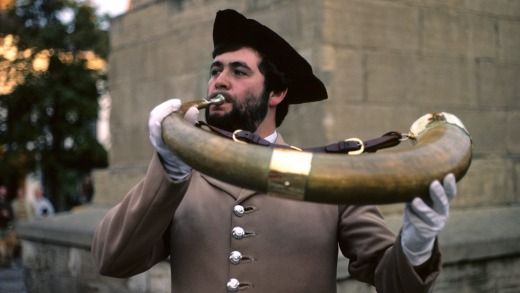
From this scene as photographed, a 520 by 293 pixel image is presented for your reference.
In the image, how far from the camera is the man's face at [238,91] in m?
2.28

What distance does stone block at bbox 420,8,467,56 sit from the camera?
452 cm

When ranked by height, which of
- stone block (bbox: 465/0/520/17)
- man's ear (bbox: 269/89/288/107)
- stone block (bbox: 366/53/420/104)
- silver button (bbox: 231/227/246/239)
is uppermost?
stone block (bbox: 465/0/520/17)

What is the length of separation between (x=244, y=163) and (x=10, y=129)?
1981 centimetres

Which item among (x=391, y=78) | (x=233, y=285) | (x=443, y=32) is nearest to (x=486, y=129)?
(x=443, y=32)

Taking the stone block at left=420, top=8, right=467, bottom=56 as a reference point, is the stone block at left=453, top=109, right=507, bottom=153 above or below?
below

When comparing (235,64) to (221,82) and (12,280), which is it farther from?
(12,280)

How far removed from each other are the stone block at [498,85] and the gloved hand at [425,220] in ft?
10.2

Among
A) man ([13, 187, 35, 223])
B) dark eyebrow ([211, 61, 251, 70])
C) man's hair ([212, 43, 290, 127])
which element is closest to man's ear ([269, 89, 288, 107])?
man's hair ([212, 43, 290, 127])

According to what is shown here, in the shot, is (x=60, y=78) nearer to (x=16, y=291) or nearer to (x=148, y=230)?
(x=16, y=291)

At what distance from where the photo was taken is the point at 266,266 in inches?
85.8

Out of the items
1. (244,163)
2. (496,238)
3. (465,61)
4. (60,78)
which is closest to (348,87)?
(465,61)

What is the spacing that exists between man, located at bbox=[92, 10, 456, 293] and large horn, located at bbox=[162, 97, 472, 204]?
31 cm

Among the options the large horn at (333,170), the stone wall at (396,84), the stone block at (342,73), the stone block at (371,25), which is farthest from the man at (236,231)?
the stone block at (371,25)

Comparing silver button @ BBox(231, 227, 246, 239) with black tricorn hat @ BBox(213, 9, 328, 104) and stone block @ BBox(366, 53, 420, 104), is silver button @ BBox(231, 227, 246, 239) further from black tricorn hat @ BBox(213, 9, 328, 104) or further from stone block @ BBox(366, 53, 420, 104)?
stone block @ BBox(366, 53, 420, 104)
